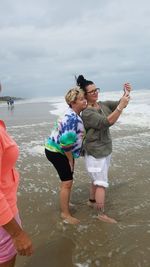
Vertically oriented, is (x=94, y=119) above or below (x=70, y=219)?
above

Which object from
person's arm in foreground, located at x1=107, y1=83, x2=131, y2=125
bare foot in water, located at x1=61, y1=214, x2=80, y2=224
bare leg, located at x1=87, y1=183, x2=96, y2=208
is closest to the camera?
person's arm in foreground, located at x1=107, y1=83, x2=131, y2=125

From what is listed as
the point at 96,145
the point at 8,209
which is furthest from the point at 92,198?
the point at 8,209

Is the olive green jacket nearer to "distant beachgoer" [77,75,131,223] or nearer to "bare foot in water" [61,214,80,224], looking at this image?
"distant beachgoer" [77,75,131,223]

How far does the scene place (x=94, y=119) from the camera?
190 inches

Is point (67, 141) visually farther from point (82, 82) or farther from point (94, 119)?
point (82, 82)

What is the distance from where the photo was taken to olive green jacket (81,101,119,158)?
482 centimetres

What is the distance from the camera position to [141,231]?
451 cm

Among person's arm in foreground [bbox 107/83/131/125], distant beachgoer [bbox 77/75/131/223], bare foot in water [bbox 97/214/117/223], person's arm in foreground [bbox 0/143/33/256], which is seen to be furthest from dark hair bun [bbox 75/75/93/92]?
person's arm in foreground [bbox 0/143/33/256]

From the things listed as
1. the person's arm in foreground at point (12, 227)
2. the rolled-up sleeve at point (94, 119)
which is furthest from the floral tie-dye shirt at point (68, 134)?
the person's arm in foreground at point (12, 227)

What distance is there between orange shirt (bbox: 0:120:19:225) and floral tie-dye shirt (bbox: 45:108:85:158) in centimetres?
227

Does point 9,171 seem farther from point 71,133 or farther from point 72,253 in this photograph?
point 71,133

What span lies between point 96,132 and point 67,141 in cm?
49

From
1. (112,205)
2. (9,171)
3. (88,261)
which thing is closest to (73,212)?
(112,205)

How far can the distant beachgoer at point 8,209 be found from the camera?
2217 mm
